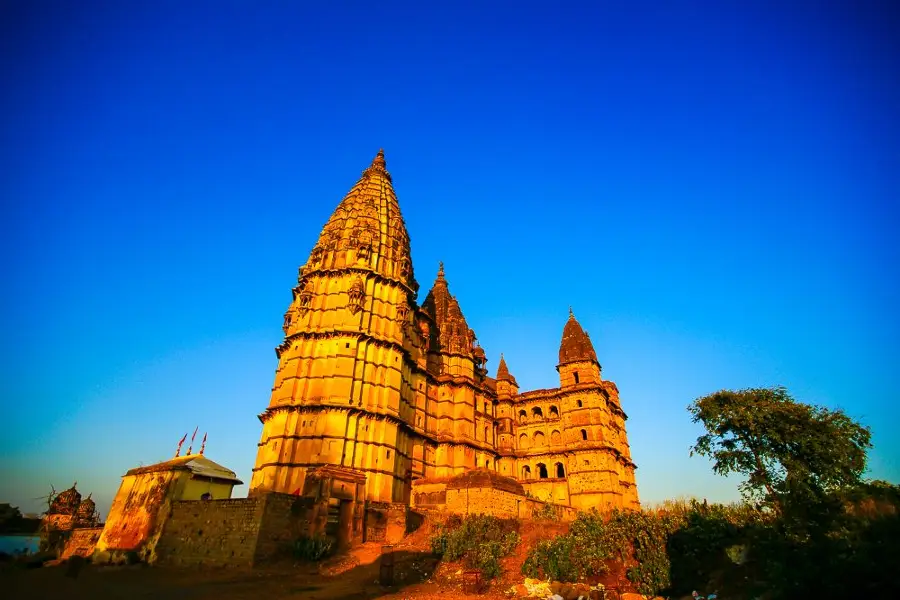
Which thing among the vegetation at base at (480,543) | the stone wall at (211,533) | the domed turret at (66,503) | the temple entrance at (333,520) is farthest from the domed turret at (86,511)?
the vegetation at base at (480,543)

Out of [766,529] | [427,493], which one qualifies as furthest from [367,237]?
[766,529]

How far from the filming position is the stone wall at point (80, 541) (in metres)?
29.2

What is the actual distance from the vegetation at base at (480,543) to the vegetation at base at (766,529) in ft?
4.61

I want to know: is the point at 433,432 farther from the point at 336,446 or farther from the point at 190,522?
the point at 190,522

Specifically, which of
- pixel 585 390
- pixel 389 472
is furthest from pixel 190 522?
pixel 585 390

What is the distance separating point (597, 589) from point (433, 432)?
2962 centimetres

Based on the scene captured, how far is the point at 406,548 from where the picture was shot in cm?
2175

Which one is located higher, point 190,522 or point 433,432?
point 433,432

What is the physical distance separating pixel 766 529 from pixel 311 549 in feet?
60.3

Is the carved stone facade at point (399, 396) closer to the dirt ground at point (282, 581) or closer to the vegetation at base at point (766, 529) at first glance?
the dirt ground at point (282, 581)

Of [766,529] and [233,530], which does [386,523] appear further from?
[766,529]

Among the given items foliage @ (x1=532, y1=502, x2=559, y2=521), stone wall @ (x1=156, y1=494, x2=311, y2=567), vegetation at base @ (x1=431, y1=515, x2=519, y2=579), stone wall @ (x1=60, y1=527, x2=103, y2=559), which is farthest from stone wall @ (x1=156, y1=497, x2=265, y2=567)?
foliage @ (x1=532, y1=502, x2=559, y2=521)

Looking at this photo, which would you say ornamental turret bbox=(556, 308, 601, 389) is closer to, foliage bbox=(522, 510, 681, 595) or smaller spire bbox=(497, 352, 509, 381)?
smaller spire bbox=(497, 352, 509, 381)

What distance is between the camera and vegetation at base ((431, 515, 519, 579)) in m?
17.6
